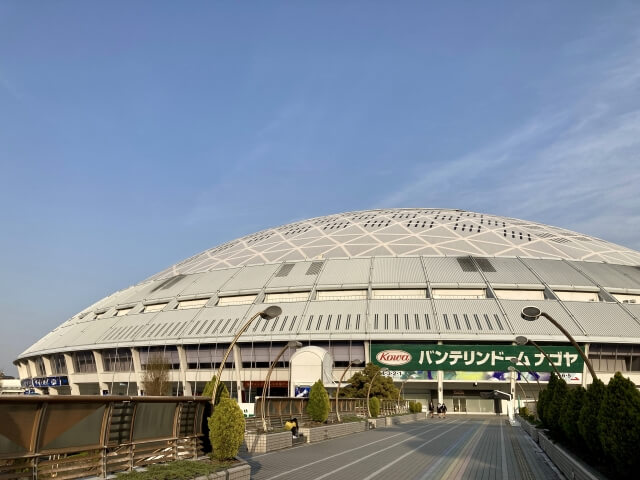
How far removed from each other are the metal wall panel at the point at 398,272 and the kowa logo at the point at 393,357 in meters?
8.82

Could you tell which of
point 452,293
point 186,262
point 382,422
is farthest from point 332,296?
point 186,262

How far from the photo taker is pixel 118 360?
6397cm

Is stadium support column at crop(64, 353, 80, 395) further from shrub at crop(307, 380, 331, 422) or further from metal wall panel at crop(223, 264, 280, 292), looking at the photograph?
shrub at crop(307, 380, 331, 422)

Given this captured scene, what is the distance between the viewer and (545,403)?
29.0 m

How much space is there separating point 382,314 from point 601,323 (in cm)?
2155

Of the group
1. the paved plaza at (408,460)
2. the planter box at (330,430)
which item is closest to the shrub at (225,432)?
the paved plaza at (408,460)

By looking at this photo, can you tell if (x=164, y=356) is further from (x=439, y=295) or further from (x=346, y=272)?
(x=439, y=295)

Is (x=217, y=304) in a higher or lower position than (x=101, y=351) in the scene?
higher

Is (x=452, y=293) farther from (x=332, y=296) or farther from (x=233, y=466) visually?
(x=233, y=466)

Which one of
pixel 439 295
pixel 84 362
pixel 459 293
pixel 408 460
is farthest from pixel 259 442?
pixel 84 362

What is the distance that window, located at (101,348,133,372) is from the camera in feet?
208

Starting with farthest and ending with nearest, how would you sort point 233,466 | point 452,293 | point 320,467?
1. point 452,293
2. point 320,467
3. point 233,466

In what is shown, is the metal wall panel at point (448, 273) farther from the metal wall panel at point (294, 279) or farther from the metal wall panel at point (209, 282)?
the metal wall panel at point (209, 282)

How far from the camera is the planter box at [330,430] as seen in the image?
29595mm
